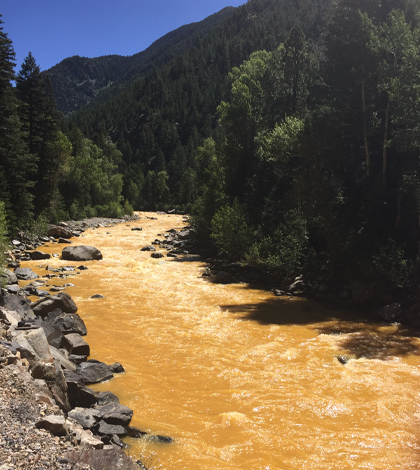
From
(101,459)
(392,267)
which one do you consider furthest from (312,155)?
(101,459)

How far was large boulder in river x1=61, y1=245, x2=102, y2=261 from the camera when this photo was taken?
27516mm

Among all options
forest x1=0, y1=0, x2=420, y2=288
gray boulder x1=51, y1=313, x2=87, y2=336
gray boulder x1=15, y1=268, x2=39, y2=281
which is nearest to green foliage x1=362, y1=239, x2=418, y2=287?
forest x1=0, y1=0, x2=420, y2=288

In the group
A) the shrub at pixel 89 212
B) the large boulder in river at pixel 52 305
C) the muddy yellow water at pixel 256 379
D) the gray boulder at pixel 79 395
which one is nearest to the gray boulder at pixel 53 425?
the muddy yellow water at pixel 256 379

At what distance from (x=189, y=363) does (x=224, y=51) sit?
17405 centimetres

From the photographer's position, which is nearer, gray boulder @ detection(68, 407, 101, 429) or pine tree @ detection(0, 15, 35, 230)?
gray boulder @ detection(68, 407, 101, 429)

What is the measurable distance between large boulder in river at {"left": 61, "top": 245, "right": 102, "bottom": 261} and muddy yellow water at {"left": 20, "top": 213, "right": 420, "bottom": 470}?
21.7 feet

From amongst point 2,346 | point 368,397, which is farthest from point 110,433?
point 368,397

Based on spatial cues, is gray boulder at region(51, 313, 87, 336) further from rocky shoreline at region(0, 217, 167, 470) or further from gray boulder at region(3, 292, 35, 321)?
gray boulder at region(3, 292, 35, 321)

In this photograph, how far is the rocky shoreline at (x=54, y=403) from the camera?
5.09 m

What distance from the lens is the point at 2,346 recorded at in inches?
295

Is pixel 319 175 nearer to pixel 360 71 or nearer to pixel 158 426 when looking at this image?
pixel 360 71

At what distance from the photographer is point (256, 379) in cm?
1097

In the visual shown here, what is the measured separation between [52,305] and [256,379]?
8.39 metres

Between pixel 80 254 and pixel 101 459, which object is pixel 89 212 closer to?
pixel 80 254
